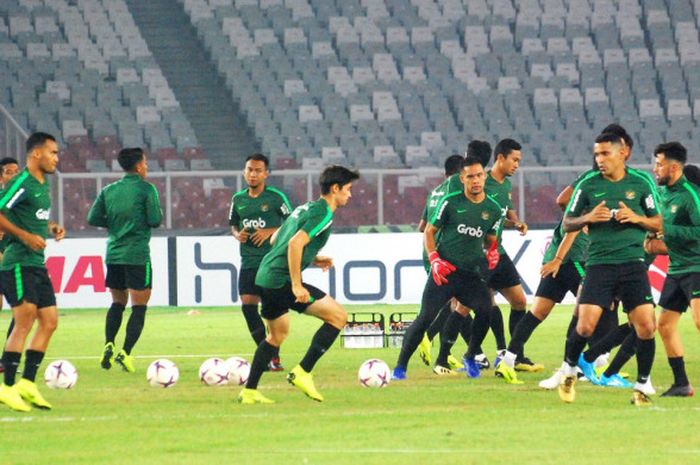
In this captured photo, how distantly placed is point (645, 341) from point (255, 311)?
517 cm

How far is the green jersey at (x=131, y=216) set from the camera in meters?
16.3

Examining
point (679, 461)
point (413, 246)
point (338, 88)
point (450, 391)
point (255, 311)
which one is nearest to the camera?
point (679, 461)

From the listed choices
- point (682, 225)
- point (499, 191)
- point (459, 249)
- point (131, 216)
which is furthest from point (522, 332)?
point (131, 216)

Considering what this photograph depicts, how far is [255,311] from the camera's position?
16.0 m

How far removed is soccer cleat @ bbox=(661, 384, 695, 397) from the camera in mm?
12227

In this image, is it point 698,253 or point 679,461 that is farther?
point 698,253

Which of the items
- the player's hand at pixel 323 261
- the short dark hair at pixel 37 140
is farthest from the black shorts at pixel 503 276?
the short dark hair at pixel 37 140

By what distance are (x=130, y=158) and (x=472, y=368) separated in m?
4.41

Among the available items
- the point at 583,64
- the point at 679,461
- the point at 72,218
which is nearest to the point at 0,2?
the point at 72,218

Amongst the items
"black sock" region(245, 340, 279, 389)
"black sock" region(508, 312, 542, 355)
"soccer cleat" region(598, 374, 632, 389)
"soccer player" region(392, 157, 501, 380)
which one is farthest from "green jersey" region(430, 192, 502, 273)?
"black sock" region(245, 340, 279, 389)

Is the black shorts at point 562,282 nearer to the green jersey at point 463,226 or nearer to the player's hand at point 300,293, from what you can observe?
the green jersey at point 463,226

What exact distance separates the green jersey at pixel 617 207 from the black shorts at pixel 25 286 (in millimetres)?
4301

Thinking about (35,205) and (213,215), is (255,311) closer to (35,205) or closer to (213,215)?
(35,205)

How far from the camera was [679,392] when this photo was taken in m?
12.2
